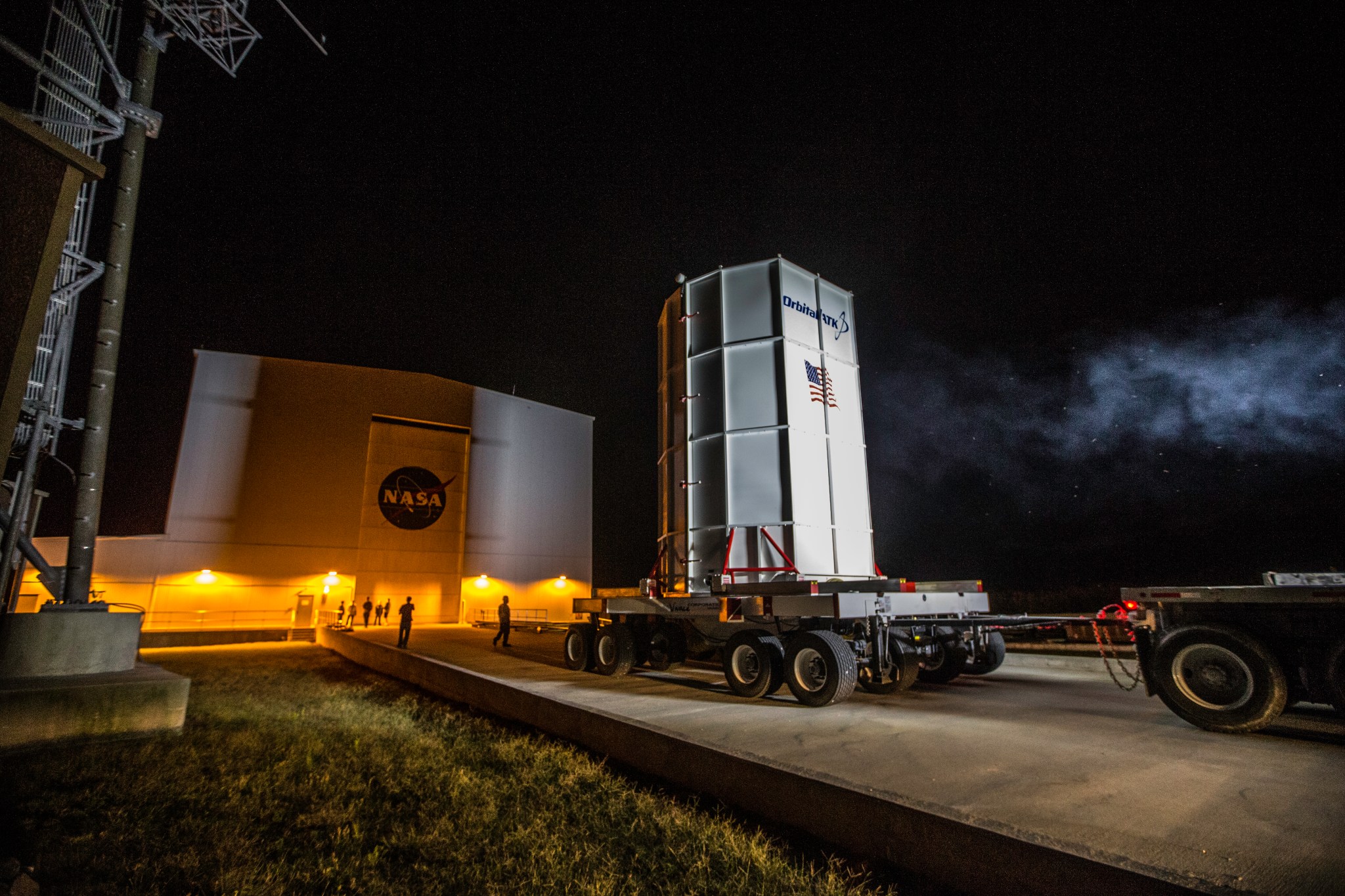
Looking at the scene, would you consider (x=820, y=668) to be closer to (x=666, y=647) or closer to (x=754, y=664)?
(x=754, y=664)

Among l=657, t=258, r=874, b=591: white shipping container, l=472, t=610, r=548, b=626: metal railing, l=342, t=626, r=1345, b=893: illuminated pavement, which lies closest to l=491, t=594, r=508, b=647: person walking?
l=657, t=258, r=874, b=591: white shipping container

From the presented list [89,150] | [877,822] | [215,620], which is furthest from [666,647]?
[215,620]

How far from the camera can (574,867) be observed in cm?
388

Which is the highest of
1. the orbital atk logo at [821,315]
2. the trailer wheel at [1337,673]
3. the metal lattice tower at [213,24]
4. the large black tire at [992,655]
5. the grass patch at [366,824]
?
the metal lattice tower at [213,24]

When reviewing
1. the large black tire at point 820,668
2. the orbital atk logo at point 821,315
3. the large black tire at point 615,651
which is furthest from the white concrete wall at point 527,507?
the large black tire at point 820,668

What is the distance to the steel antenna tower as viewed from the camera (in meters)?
7.69

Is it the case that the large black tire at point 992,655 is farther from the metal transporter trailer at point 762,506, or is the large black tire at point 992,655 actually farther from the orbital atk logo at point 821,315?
the orbital atk logo at point 821,315

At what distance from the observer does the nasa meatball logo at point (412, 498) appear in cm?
3012

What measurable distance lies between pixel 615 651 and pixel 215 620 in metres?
22.4

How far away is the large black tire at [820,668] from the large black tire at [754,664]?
0.82ft

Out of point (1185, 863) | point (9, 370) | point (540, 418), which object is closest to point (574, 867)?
point (1185, 863)

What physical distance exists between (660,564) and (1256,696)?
7.87 metres

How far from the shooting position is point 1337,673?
546cm

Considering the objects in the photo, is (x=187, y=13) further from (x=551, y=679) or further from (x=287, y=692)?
(x=551, y=679)
